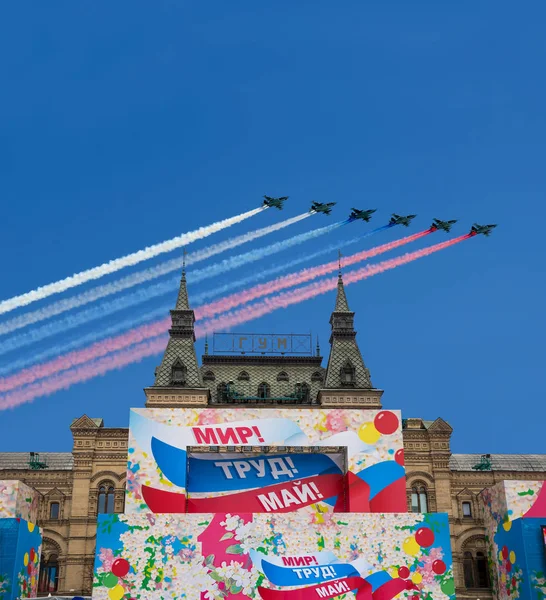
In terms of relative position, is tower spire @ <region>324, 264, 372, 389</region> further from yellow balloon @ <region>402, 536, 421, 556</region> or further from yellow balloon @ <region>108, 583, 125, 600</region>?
yellow balloon @ <region>108, 583, 125, 600</region>

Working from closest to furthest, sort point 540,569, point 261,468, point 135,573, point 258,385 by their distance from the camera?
point 135,573 < point 540,569 < point 261,468 < point 258,385

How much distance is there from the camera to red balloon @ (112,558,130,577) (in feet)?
218

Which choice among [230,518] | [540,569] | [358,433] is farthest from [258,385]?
[540,569]

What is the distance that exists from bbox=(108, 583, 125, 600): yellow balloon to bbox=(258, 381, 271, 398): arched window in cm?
3411

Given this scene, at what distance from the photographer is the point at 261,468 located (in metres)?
77.4

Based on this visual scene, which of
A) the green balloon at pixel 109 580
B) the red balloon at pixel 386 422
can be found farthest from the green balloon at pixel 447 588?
the green balloon at pixel 109 580

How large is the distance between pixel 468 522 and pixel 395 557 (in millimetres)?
22673

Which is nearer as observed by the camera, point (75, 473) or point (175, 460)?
point (175, 460)

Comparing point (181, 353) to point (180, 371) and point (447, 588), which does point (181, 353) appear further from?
point (447, 588)

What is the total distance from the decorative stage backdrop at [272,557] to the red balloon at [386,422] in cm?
850

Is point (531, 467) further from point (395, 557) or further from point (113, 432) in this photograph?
point (113, 432)

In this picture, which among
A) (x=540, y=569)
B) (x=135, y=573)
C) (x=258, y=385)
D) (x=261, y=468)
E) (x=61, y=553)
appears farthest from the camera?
(x=258, y=385)

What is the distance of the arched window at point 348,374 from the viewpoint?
9431 centimetres

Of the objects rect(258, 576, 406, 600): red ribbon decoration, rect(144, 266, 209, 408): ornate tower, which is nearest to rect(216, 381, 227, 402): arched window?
rect(144, 266, 209, 408): ornate tower
